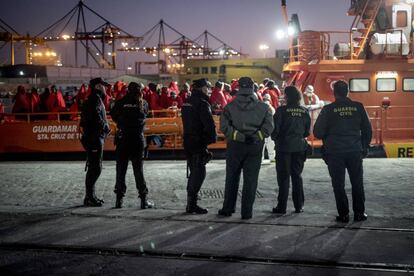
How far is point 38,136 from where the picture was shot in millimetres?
14023

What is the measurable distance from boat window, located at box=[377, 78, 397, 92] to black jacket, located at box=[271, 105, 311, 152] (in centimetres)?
742

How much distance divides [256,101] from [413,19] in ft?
30.7

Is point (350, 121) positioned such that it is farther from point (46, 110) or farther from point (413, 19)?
point (46, 110)

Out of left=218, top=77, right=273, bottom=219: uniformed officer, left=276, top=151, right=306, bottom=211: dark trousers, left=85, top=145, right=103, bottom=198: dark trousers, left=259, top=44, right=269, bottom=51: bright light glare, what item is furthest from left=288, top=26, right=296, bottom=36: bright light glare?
left=259, top=44, right=269, bottom=51: bright light glare

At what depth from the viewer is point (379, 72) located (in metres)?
13.4

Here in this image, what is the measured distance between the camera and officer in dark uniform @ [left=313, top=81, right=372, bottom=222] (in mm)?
6363

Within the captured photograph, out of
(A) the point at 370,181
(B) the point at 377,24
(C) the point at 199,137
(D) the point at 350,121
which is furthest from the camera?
(B) the point at 377,24

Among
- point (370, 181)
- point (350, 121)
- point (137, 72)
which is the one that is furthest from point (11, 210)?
point (137, 72)

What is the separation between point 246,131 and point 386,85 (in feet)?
27.7

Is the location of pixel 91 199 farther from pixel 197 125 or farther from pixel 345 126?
pixel 345 126

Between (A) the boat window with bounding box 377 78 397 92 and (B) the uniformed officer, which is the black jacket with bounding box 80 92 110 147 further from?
(A) the boat window with bounding box 377 78 397 92

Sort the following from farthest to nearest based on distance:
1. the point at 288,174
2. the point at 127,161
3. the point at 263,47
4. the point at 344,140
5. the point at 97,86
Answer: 1. the point at 263,47
2. the point at 97,86
3. the point at 127,161
4. the point at 288,174
5. the point at 344,140

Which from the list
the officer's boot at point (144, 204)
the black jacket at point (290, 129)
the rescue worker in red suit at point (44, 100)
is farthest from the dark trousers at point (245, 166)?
the rescue worker in red suit at point (44, 100)

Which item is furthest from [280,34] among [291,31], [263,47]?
[263,47]
